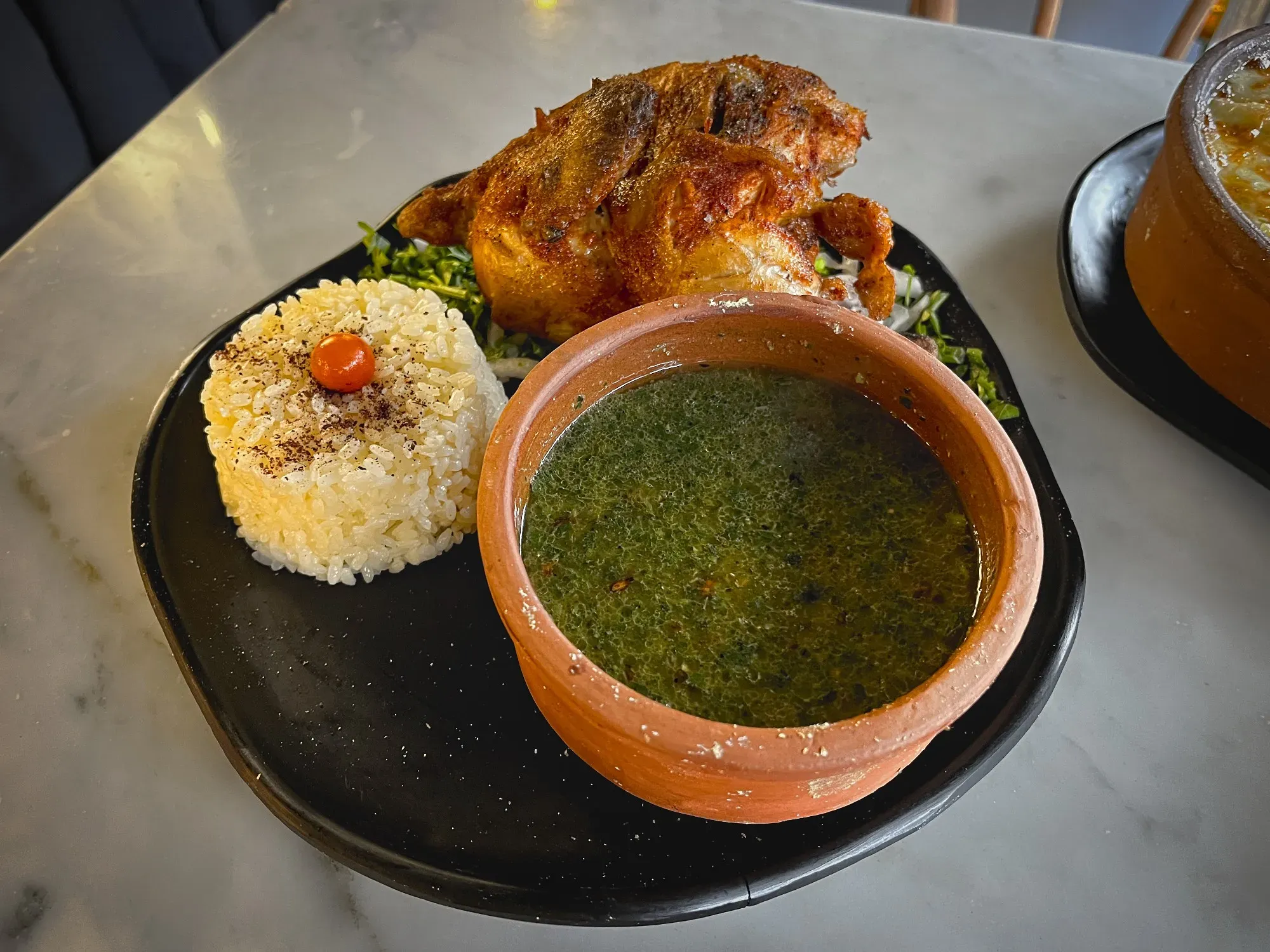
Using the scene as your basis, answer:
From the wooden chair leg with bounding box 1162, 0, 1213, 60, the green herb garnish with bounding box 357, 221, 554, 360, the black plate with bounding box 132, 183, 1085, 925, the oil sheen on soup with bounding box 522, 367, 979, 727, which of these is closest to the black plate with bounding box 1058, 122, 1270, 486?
the black plate with bounding box 132, 183, 1085, 925

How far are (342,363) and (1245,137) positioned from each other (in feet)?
5.20

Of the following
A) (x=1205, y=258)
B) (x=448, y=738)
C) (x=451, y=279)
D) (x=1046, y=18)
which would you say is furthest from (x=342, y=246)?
(x=1046, y=18)

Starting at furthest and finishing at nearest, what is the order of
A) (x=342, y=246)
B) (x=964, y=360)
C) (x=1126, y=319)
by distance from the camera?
(x=342, y=246), (x=1126, y=319), (x=964, y=360)

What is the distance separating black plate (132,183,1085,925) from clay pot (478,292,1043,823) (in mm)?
70

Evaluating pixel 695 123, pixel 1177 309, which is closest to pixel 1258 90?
pixel 1177 309

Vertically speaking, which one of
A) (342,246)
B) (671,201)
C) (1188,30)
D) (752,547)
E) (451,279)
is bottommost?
(1188,30)

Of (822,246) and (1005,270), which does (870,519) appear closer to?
(822,246)

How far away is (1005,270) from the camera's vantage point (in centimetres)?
195

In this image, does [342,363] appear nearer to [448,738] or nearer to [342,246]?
[448,738]

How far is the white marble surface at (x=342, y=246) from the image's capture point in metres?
1.20

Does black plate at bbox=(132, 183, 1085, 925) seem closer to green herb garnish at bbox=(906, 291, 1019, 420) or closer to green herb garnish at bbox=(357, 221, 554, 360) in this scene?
green herb garnish at bbox=(906, 291, 1019, 420)

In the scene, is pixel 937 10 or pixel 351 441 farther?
pixel 937 10

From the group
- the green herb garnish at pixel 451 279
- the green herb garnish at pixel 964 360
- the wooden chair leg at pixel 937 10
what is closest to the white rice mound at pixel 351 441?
the green herb garnish at pixel 451 279

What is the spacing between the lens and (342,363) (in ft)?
4.39
